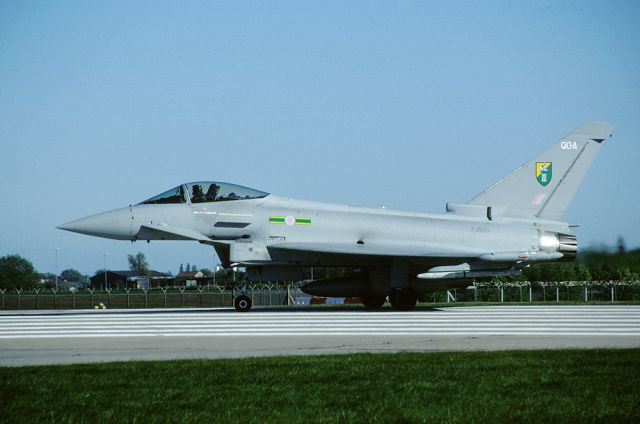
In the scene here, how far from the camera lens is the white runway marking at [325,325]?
14.1 meters

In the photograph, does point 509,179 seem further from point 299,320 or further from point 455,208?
point 299,320

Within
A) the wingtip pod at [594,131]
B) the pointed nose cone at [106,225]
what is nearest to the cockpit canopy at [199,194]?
the pointed nose cone at [106,225]

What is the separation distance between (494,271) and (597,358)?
12.0m

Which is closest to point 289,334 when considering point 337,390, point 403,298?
point 337,390

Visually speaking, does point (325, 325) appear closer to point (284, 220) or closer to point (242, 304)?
point (242, 304)

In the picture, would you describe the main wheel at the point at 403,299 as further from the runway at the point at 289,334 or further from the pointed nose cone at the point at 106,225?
the pointed nose cone at the point at 106,225

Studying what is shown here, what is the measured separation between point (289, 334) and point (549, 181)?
42.2 feet

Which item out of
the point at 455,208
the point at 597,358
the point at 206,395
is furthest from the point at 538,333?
the point at 455,208

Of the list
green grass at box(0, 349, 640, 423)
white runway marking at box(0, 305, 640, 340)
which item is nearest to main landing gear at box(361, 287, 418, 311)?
white runway marking at box(0, 305, 640, 340)

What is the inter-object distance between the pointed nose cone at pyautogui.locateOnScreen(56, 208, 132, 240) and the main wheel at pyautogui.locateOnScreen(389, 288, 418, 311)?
23.6 feet

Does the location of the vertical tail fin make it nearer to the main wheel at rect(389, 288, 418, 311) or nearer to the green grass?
the main wheel at rect(389, 288, 418, 311)

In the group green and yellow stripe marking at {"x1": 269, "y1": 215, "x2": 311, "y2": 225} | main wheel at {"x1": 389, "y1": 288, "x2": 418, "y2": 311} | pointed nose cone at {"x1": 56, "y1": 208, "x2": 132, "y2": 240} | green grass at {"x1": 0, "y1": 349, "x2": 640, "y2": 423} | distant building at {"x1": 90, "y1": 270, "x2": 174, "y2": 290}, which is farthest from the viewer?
distant building at {"x1": 90, "y1": 270, "x2": 174, "y2": 290}

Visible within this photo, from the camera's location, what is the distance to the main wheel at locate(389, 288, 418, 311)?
69.5 ft

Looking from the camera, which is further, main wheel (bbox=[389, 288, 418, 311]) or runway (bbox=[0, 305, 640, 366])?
main wheel (bbox=[389, 288, 418, 311])
